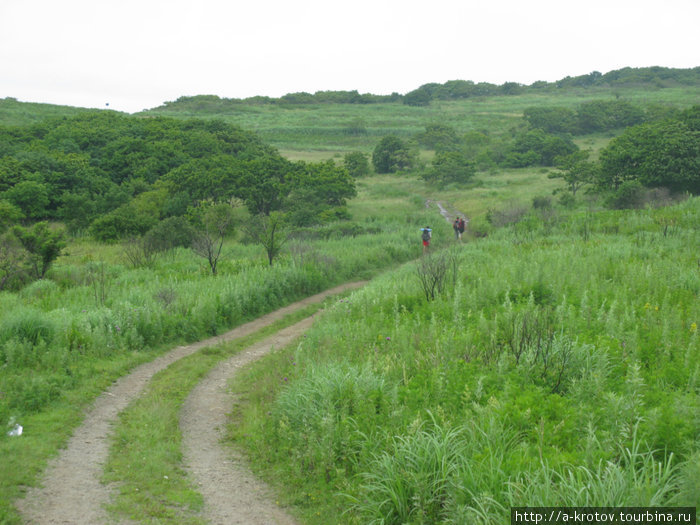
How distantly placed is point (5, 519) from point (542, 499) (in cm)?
431

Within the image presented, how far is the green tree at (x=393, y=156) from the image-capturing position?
54469mm

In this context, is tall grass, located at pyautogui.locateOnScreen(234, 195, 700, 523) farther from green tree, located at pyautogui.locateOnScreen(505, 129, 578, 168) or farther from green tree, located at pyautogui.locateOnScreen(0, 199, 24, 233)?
green tree, located at pyautogui.locateOnScreen(505, 129, 578, 168)

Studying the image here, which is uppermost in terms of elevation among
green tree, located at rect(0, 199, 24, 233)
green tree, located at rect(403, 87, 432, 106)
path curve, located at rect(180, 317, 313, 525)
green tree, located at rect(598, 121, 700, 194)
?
green tree, located at rect(403, 87, 432, 106)

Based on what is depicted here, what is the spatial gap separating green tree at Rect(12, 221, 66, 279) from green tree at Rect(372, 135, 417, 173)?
39.8 metres

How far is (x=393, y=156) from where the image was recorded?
54.5 meters

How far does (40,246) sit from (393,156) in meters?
40.6

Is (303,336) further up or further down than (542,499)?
further down

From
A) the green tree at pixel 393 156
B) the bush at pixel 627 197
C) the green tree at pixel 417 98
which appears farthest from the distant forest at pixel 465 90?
the bush at pixel 627 197

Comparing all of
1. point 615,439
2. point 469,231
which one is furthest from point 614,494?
point 469,231

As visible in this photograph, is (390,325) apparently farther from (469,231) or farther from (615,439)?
(469,231)

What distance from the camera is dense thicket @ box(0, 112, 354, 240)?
1237 inches

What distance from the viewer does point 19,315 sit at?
933 centimetres

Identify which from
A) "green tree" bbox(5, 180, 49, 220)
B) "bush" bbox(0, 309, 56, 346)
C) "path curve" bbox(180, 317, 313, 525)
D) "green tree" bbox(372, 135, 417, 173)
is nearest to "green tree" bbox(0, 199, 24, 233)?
"green tree" bbox(5, 180, 49, 220)

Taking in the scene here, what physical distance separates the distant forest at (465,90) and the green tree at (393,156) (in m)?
56.6
